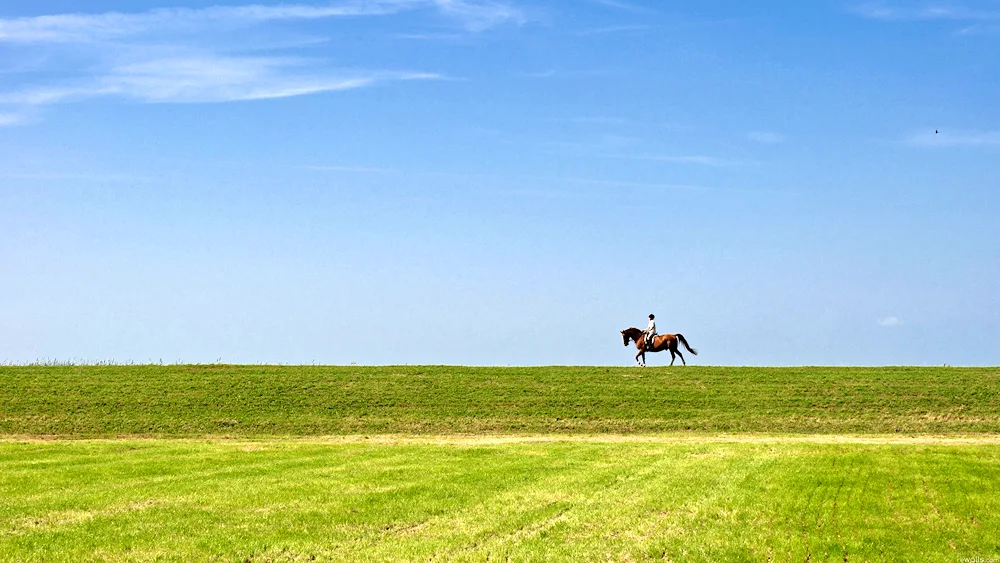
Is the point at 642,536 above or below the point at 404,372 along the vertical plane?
below

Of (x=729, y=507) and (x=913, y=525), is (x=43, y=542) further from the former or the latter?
(x=913, y=525)

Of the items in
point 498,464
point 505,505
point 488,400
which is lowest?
point 505,505

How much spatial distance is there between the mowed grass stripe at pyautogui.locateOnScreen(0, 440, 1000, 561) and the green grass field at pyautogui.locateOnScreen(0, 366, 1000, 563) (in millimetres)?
87

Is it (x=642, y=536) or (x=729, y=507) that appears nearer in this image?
(x=642, y=536)

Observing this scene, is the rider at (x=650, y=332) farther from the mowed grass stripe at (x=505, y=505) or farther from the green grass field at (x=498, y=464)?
the mowed grass stripe at (x=505, y=505)

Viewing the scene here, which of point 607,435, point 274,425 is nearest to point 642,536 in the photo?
point 607,435

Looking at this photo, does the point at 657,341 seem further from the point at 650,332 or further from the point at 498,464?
the point at 498,464

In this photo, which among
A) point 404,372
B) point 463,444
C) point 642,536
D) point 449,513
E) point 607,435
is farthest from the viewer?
point 404,372

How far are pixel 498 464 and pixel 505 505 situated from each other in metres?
8.35

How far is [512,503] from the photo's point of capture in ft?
72.7

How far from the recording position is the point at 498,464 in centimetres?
3023

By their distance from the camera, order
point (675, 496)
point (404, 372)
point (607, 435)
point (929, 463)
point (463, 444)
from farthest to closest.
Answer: point (404, 372)
point (607, 435)
point (463, 444)
point (929, 463)
point (675, 496)

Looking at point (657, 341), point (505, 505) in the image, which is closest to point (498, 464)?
point (505, 505)

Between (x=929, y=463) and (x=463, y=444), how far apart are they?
16152 mm
